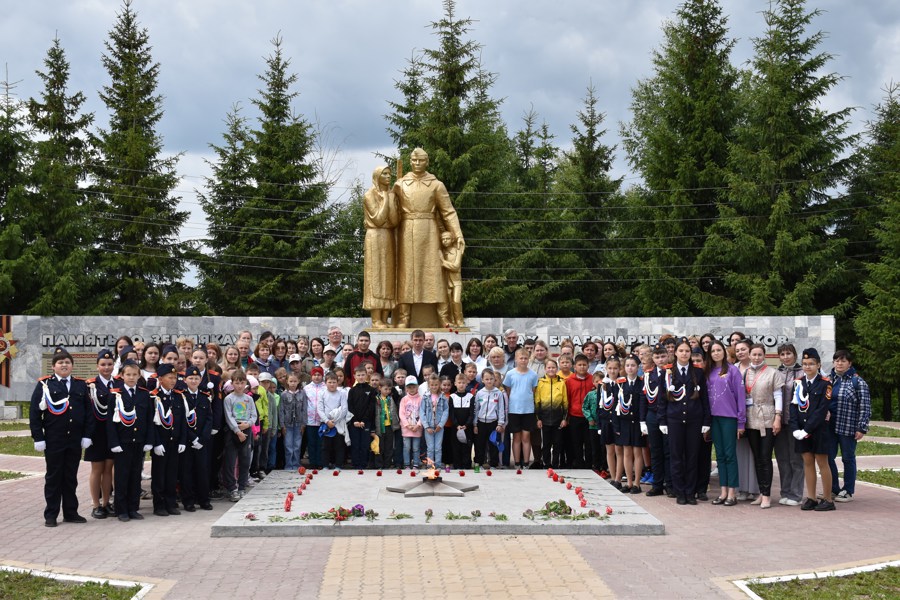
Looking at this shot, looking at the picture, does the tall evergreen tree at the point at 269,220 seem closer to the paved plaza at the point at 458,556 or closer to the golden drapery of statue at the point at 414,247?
the golden drapery of statue at the point at 414,247

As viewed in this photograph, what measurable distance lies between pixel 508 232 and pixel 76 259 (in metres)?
12.2

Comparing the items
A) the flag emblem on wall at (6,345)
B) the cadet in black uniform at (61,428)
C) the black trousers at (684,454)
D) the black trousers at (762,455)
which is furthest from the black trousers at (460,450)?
the flag emblem on wall at (6,345)

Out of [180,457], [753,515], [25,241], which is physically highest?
[25,241]

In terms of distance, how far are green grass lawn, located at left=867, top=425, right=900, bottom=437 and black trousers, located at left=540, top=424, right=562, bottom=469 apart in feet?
25.7

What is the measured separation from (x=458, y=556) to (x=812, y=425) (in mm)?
3984

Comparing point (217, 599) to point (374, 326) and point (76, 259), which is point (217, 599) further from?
point (76, 259)

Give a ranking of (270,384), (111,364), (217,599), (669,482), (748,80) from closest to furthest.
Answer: (217,599), (111,364), (669,482), (270,384), (748,80)

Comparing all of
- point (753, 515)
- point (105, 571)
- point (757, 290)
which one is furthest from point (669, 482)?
point (757, 290)

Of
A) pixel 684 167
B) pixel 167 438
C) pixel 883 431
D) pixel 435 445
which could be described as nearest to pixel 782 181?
pixel 684 167

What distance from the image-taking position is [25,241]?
77.6 feet

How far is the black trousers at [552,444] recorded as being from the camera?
35.1 feet

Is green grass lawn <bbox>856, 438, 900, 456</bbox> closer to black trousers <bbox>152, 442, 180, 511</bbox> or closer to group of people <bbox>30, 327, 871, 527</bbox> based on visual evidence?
group of people <bbox>30, 327, 871, 527</bbox>

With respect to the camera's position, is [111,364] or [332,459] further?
[332,459]

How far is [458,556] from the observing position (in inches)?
261
